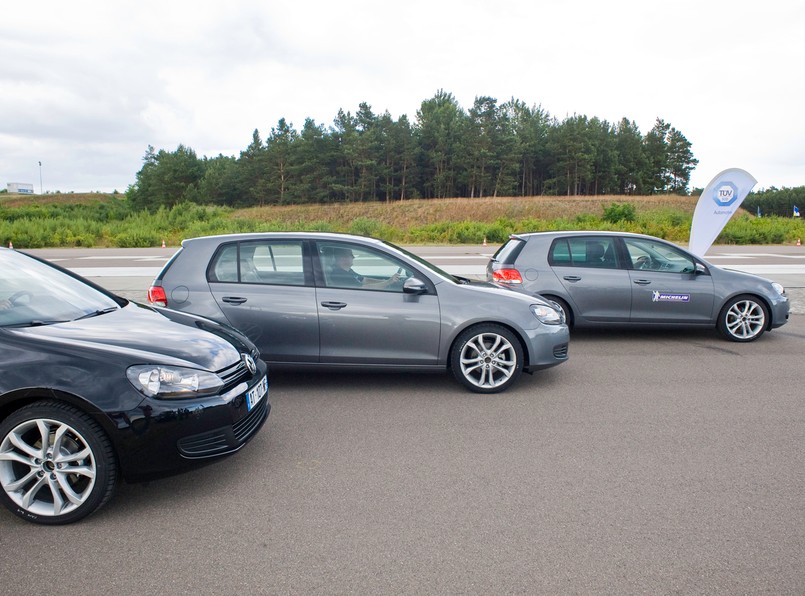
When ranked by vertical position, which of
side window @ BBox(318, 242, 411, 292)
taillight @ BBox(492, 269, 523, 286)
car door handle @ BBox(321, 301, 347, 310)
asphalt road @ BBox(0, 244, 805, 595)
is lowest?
asphalt road @ BBox(0, 244, 805, 595)

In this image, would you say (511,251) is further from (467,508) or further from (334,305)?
(467,508)

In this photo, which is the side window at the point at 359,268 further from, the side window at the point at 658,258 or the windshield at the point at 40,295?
the side window at the point at 658,258

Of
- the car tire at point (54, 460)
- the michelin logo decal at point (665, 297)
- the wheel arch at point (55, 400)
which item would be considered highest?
the michelin logo decal at point (665, 297)

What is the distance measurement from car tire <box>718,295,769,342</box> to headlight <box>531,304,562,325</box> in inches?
142

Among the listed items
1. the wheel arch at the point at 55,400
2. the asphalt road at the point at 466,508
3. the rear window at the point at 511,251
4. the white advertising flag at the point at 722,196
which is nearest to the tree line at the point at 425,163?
the white advertising flag at the point at 722,196

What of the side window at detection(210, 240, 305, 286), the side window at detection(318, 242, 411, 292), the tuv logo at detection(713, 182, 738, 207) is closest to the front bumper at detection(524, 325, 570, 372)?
the side window at detection(318, 242, 411, 292)

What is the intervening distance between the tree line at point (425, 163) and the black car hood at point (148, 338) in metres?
73.3

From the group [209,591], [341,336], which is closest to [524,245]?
[341,336]

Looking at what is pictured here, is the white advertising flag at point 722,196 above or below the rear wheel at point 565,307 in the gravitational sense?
above

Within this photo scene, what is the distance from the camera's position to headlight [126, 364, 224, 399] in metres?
3.47

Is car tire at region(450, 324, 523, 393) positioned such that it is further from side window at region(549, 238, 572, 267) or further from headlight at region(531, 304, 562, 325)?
side window at region(549, 238, 572, 267)

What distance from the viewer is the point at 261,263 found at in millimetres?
6219

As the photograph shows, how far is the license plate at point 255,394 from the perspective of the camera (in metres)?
3.96

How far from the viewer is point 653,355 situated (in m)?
7.83
